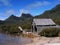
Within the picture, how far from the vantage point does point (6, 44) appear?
2941cm

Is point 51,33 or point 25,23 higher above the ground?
point 25,23

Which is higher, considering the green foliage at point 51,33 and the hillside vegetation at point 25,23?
the hillside vegetation at point 25,23

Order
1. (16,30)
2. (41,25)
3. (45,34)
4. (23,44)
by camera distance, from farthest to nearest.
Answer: (16,30), (41,25), (45,34), (23,44)

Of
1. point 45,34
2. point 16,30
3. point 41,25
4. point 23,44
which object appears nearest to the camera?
point 23,44

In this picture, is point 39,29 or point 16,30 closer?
point 39,29

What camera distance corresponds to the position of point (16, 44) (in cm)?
2919

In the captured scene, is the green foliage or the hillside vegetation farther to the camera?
the hillside vegetation

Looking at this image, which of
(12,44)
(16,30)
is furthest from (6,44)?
(16,30)

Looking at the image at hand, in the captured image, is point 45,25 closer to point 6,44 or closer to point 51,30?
point 51,30

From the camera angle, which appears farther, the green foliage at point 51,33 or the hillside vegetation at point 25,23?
the hillside vegetation at point 25,23

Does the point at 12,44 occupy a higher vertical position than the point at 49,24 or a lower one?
lower

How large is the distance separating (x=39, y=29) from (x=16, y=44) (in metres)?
16.8

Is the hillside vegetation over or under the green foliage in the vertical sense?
over

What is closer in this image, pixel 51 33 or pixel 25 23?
pixel 51 33
